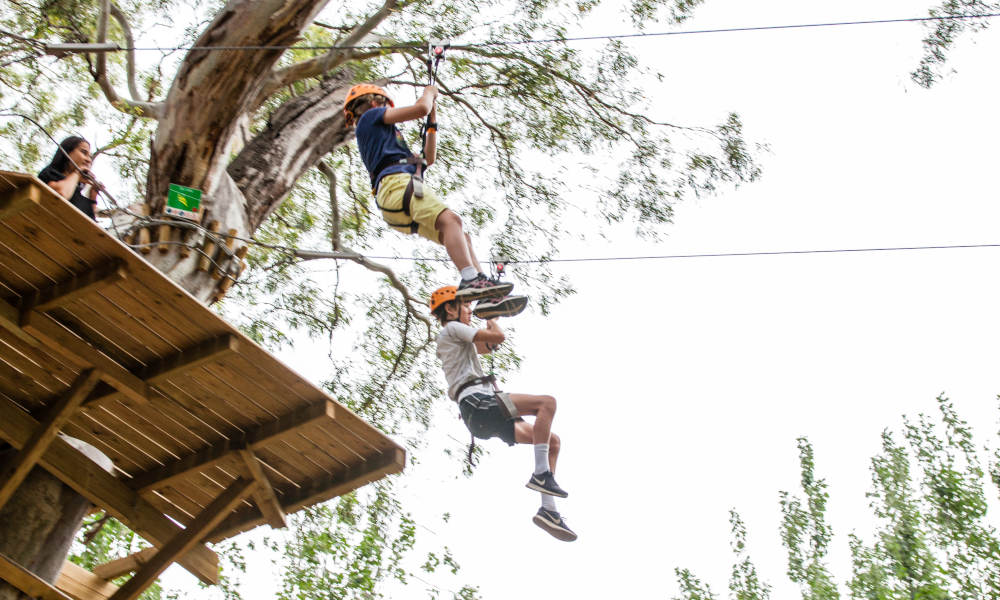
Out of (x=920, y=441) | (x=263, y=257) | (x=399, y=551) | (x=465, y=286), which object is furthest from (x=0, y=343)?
(x=920, y=441)

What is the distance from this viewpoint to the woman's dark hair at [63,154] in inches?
204

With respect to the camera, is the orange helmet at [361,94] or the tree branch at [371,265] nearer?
the orange helmet at [361,94]

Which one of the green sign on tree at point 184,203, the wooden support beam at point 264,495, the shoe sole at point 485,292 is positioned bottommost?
the wooden support beam at point 264,495

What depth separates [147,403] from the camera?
484cm

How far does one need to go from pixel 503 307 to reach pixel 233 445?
1.63 m

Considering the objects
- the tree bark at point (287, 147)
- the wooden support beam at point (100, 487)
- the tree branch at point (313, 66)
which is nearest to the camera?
the wooden support beam at point (100, 487)

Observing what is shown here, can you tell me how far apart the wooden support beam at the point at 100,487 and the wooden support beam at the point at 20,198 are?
153 centimetres

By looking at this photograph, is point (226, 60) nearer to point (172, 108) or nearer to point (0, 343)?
point (172, 108)

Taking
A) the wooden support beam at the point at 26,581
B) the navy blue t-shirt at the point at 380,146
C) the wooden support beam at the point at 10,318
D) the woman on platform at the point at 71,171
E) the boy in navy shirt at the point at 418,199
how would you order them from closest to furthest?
1. the wooden support beam at the point at 10,318
2. the wooden support beam at the point at 26,581
3. the woman on platform at the point at 71,171
4. the boy in navy shirt at the point at 418,199
5. the navy blue t-shirt at the point at 380,146

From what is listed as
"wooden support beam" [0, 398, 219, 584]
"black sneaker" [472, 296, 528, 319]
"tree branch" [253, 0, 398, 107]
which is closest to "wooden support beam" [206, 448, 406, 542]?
"wooden support beam" [0, 398, 219, 584]

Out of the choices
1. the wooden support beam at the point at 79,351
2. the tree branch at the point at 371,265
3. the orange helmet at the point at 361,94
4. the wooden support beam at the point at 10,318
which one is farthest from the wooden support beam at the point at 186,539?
the tree branch at the point at 371,265

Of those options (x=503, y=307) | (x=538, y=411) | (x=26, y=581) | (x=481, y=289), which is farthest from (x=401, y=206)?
(x=26, y=581)

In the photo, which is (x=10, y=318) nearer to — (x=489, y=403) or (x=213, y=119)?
(x=489, y=403)

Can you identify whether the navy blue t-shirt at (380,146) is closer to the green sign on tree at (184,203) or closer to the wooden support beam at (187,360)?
the green sign on tree at (184,203)
